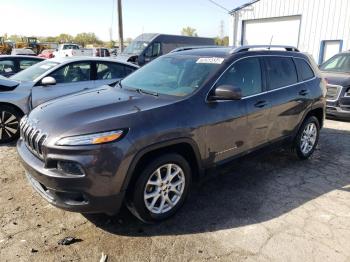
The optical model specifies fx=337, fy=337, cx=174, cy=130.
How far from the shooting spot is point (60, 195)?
9.80 ft

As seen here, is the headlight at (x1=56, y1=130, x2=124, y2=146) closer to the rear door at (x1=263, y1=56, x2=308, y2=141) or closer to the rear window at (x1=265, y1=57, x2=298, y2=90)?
the rear door at (x1=263, y1=56, x2=308, y2=141)

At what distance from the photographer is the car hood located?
118 inches

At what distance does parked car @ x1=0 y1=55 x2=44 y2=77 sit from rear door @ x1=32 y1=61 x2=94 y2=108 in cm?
222

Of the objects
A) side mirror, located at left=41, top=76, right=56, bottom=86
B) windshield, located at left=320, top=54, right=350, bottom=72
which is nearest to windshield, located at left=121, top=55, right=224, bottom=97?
side mirror, located at left=41, top=76, right=56, bottom=86

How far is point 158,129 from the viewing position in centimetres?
315

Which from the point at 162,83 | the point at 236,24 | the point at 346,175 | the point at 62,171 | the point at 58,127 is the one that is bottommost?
the point at 346,175

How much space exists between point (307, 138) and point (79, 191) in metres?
3.98

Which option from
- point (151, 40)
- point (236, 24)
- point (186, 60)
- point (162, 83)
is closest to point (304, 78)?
point (186, 60)

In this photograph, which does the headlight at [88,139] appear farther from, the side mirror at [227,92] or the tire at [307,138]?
the tire at [307,138]

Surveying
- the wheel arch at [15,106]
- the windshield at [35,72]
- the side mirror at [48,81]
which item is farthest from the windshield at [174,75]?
the windshield at [35,72]

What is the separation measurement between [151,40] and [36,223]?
47.2 ft

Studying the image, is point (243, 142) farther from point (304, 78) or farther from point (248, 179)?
point (304, 78)

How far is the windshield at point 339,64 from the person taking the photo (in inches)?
366

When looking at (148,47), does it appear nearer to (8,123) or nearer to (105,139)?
(8,123)
